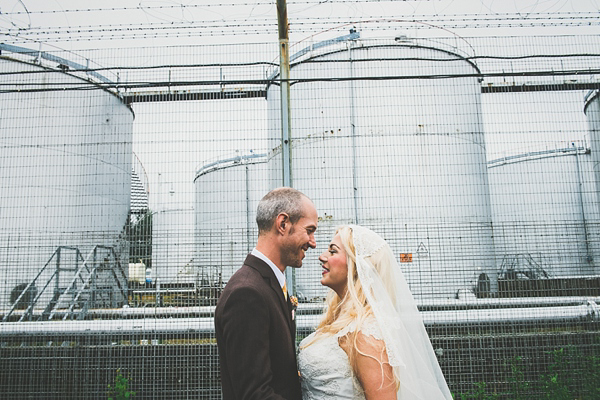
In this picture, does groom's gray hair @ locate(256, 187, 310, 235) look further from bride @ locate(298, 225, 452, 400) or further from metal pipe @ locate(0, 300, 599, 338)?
metal pipe @ locate(0, 300, 599, 338)

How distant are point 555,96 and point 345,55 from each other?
467cm

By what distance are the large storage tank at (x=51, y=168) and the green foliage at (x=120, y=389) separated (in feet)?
6.55

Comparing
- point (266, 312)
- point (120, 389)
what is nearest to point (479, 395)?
point (120, 389)

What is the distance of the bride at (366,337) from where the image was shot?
2.00 m

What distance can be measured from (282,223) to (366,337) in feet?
2.16

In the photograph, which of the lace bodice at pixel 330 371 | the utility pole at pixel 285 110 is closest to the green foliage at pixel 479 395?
the utility pole at pixel 285 110

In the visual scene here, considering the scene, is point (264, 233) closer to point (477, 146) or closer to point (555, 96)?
point (555, 96)

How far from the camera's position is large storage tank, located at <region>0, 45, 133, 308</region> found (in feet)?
22.5

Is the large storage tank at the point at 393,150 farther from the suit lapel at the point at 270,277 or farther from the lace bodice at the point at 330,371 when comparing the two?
the suit lapel at the point at 270,277

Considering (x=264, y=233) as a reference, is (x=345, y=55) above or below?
above

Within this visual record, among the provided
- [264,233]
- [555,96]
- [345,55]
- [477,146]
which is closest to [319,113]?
[345,55]

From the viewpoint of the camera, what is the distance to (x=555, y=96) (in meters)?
5.76

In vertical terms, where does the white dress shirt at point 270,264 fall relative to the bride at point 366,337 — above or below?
above

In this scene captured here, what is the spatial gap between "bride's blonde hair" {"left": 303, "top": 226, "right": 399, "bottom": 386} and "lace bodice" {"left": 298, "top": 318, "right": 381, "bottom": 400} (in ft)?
0.18
